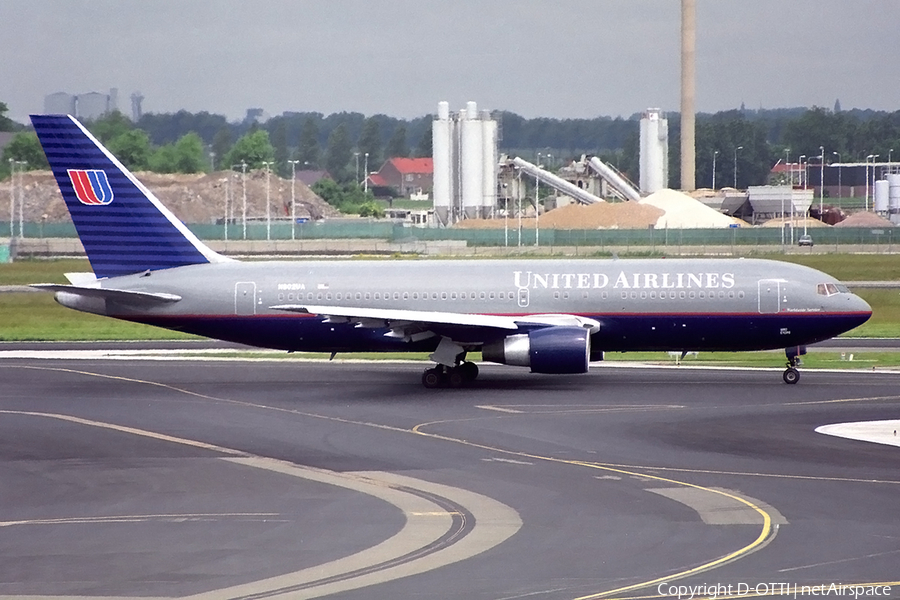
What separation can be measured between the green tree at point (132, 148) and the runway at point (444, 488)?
404 feet

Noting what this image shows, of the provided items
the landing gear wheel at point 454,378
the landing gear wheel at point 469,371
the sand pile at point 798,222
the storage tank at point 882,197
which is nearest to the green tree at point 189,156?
the sand pile at point 798,222

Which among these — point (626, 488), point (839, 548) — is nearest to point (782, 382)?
point (626, 488)

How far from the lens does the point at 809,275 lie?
40719mm

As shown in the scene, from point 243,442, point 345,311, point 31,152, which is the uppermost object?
point 31,152

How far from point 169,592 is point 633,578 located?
6.35m

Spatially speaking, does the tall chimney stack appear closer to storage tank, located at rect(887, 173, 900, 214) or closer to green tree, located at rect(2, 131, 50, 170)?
storage tank, located at rect(887, 173, 900, 214)

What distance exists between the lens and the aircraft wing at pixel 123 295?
1559 inches

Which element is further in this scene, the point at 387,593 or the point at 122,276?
the point at 122,276

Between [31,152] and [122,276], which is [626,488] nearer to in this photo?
[122,276]

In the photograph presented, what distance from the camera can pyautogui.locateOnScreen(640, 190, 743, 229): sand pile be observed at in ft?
463

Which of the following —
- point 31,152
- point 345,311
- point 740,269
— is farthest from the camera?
point 31,152

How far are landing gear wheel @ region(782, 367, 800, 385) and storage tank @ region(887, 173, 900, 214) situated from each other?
129202 millimetres

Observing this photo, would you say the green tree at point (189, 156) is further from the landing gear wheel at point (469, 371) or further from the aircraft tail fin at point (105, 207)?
the landing gear wheel at point (469, 371)

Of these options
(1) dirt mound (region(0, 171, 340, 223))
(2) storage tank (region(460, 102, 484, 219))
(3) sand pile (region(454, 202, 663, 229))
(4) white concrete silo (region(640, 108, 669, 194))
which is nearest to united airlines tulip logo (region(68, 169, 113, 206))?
(3) sand pile (region(454, 202, 663, 229))
